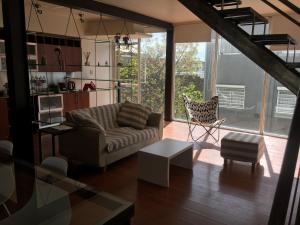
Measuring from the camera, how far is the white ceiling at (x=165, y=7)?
4.43 m

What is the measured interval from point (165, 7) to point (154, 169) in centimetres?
307

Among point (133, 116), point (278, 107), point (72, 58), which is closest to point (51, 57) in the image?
point (72, 58)

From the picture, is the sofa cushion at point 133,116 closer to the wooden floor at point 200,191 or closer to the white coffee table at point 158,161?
the wooden floor at point 200,191

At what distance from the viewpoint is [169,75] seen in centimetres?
698

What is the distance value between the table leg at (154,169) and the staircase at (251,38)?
162cm

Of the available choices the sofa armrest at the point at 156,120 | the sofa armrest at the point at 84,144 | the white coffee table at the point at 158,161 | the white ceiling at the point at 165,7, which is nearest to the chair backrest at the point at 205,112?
the sofa armrest at the point at 156,120

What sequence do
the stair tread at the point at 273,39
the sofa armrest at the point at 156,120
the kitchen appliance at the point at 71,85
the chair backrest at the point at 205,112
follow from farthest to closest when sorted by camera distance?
the kitchen appliance at the point at 71,85
the chair backrest at the point at 205,112
the sofa armrest at the point at 156,120
the stair tread at the point at 273,39

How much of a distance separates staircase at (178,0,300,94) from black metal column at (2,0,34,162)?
201cm

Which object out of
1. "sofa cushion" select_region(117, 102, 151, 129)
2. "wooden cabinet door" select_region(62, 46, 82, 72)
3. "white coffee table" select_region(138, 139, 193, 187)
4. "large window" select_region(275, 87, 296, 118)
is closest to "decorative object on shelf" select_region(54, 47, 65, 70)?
"wooden cabinet door" select_region(62, 46, 82, 72)

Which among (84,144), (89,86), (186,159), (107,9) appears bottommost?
(186,159)

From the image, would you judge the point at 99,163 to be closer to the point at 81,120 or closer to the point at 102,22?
the point at 81,120

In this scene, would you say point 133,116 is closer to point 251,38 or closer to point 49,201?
point 251,38

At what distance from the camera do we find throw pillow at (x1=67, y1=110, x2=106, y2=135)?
11.9ft

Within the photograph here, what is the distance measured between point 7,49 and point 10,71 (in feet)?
0.63
